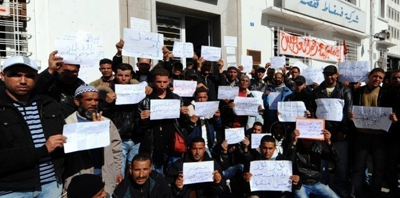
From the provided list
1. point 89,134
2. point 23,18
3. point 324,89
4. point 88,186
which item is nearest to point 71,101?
point 89,134

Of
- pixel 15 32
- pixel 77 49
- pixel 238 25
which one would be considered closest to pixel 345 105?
pixel 77 49

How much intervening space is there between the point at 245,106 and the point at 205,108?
79 centimetres

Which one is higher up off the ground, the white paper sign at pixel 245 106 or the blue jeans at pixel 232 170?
the white paper sign at pixel 245 106

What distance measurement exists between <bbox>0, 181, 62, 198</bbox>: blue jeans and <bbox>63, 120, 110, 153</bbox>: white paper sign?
30 cm

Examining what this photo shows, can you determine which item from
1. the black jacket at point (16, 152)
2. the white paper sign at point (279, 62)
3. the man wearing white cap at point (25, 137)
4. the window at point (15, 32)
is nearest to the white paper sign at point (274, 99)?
the white paper sign at point (279, 62)

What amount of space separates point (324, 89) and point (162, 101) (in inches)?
93.1

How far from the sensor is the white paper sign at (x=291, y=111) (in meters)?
4.29

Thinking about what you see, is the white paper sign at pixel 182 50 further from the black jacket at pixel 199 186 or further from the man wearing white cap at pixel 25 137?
the man wearing white cap at pixel 25 137

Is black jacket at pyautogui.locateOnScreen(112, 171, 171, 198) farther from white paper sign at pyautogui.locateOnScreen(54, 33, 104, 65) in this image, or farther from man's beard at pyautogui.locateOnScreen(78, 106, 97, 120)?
white paper sign at pyautogui.locateOnScreen(54, 33, 104, 65)

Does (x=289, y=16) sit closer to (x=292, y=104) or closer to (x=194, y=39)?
(x=194, y=39)

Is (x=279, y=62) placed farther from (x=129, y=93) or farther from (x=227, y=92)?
(x=129, y=93)

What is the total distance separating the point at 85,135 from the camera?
2508 mm

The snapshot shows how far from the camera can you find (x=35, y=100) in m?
2.32

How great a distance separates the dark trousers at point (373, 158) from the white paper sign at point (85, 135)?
133 inches
